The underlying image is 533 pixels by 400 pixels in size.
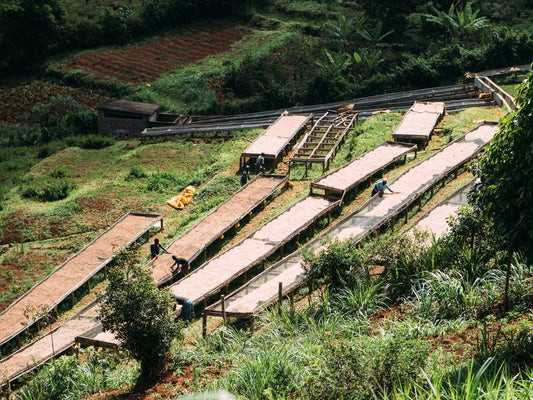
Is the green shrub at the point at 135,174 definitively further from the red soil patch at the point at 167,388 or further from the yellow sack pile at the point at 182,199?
the red soil patch at the point at 167,388

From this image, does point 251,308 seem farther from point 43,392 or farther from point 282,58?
point 282,58

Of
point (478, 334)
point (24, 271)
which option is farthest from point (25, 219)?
point (478, 334)

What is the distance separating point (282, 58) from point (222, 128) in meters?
15.2

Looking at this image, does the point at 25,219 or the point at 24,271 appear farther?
the point at 25,219

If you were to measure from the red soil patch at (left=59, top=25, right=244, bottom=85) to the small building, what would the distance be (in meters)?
9.02

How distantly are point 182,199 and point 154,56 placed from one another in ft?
103

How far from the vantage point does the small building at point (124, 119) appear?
4547 centimetres

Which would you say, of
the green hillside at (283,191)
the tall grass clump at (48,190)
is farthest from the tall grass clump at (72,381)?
the tall grass clump at (48,190)

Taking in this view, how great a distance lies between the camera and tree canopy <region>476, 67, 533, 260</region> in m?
11.1

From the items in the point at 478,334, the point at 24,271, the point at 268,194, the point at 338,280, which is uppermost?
the point at 478,334

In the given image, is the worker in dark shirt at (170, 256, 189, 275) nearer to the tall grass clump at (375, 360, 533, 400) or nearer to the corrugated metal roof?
the tall grass clump at (375, 360, 533, 400)

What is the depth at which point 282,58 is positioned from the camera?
52500mm

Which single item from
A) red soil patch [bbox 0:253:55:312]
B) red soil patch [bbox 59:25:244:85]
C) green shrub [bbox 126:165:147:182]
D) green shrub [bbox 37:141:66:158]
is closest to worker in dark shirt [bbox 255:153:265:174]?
green shrub [bbox 126:165:147:182]

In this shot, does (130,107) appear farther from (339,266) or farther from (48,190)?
(339,266)
